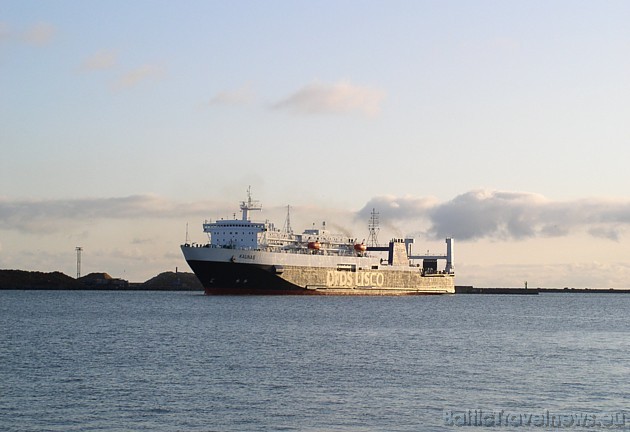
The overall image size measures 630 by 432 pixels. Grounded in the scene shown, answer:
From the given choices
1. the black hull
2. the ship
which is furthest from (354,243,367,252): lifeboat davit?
the black hull

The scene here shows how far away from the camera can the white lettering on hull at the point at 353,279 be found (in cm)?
10427

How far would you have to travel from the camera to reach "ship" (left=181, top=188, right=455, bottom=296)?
296 ft

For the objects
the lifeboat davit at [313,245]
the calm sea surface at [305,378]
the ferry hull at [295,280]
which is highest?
the lifeboat davit at [313,245]

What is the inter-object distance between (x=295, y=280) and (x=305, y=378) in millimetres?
66819

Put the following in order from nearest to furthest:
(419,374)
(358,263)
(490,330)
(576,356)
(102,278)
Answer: (419,374) → (576,356) → (490,330) → (358,263) → (102,278)

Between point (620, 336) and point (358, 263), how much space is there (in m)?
59.8

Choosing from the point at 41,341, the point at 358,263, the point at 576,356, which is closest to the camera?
the point at 576,356

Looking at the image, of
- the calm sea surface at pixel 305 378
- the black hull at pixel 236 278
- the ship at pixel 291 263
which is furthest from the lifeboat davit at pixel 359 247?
the calm sea surface at pixel 305 378

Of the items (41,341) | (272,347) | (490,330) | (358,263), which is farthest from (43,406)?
(358,263)

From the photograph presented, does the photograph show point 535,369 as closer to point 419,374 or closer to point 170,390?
point 419,374

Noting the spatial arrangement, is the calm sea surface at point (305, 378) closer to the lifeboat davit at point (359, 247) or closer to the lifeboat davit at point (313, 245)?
the lifeboat davit at point (313, 245)

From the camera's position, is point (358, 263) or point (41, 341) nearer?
point (41, 341)

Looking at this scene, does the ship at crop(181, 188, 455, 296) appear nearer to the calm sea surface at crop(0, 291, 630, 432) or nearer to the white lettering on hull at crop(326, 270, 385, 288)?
the white lettering on hull at crop(326, 270, 385, 288)

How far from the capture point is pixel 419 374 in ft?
103
